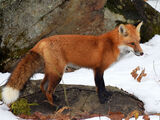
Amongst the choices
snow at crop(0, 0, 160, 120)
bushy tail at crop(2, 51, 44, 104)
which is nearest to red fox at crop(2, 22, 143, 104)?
bushy tail at crop(2, 51, 44, 104)

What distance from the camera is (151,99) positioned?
4.63 meters

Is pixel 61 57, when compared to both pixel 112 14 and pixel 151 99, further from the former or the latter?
pixel 112 14

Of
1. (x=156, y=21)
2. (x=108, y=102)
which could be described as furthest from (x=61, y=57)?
(x=156, y=21)

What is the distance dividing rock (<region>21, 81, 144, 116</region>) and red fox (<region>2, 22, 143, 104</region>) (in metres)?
0.17

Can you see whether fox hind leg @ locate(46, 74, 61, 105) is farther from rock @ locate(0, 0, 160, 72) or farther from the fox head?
rock @ locate(0, 0, 160, 72)

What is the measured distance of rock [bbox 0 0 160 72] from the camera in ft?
20.6

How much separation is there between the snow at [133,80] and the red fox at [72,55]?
16.9 inches

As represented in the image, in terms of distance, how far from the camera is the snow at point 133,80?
451 cm

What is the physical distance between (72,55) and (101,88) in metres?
0.80

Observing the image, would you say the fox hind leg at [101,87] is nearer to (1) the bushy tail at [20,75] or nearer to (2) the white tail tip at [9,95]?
(1) the bushy tail at [20,75]

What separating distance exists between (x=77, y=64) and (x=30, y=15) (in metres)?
2.55

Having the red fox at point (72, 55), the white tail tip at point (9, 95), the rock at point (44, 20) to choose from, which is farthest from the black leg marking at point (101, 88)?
the rock at point (44, 20)

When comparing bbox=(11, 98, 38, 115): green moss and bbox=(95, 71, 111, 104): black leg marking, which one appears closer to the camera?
bbox=(11, 98, 38, 115): green moss

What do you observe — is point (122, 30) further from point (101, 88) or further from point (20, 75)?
point (20, 75)
